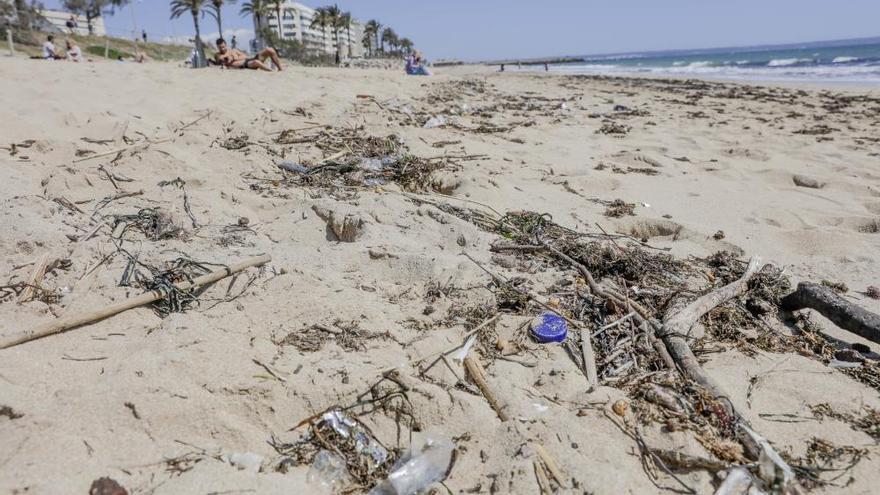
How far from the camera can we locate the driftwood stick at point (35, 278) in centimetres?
220

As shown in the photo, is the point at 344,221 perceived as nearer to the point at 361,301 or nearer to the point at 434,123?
the point at 361,301

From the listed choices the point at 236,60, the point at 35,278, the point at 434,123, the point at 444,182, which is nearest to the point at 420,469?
the point at 35,278

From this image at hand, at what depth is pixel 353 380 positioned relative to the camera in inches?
75.6

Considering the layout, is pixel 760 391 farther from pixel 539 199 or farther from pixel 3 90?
pixel 3 90

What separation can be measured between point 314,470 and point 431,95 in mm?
8454

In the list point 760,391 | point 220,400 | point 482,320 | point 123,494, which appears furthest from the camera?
point 482,320

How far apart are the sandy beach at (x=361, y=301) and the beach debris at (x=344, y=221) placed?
2cm

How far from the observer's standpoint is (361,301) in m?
2.43

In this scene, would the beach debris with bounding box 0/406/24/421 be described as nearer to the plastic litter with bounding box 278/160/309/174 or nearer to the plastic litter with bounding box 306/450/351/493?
the plastic litter with bounding box 306/450/351/493

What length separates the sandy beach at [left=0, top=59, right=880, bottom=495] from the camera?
164 cm

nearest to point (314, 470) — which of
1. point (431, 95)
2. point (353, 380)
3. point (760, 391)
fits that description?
point (353, 380)

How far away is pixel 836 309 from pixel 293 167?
151 inches

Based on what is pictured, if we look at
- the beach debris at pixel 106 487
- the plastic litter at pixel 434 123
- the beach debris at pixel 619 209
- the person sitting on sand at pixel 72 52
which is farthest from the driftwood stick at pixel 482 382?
the person sitting on sand at pixel 72 52

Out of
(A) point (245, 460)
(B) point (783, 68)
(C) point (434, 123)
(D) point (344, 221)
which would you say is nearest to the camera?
(A) point (245, 460)
